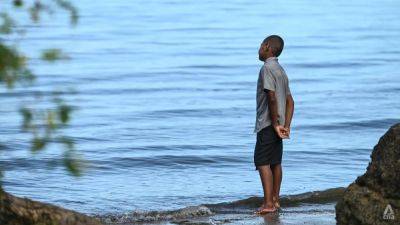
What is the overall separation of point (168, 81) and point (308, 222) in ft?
42.3

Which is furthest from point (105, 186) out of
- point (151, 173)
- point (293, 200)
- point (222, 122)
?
point (222, 122)

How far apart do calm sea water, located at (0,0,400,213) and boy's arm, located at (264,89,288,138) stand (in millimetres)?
1588

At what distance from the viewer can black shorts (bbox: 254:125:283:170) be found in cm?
879

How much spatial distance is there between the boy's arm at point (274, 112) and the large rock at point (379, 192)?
207cm

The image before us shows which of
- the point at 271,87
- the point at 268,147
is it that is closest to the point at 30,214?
the point at 271,87

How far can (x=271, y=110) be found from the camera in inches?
338

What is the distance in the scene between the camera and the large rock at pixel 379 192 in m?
6.33

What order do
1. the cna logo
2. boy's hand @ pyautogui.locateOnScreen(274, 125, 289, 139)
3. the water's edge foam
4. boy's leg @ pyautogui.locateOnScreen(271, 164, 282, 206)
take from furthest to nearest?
the water's edge foam < boy's leg @ pyautogui.locateOnScreen(271, 164, 282, 206) < boy's hand @ pyautogui.locateOnScreen(274, 125, 289, 139) < the cna logo

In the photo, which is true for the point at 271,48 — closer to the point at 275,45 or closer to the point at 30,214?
the point at 275,45

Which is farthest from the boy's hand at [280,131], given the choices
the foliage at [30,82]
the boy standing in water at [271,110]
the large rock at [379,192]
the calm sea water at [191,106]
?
the foliage at [30,82]

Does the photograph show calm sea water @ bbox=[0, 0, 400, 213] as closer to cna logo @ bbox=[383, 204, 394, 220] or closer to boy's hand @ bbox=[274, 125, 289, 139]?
boy's hand @ bbox=[274, 125, 289, 139]

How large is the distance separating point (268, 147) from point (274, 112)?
1.31 ft

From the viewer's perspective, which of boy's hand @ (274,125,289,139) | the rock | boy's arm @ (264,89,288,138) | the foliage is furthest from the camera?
boy's hand @ (274,125,289,139)

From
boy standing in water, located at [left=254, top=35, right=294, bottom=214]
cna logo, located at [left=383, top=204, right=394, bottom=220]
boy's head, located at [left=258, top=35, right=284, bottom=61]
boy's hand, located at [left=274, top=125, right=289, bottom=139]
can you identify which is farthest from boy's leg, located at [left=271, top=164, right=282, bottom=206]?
cna logo, located at [left=383, top=204, right=394, bottom=220]
